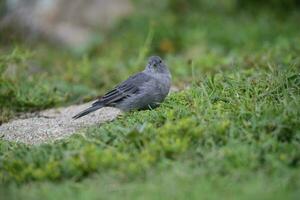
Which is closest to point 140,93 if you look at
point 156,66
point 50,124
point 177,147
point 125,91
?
point 125,91

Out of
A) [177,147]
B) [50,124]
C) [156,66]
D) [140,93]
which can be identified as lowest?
[177,147]

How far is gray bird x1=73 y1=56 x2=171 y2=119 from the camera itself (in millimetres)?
5941

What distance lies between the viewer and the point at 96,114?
21.5 feet

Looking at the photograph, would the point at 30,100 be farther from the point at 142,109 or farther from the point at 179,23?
the point at 179,23

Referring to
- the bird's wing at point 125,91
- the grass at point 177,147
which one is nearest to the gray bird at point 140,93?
the bird's wing at point 125,91

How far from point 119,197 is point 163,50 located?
6.48m

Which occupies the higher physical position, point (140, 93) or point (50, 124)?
A: point (140, 93)

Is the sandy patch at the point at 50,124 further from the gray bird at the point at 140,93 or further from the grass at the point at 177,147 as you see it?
the grass at the point at 177,147

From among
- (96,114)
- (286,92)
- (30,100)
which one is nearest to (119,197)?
(286,92)

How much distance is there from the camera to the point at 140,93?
19.6ft

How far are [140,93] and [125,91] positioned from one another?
20 cm

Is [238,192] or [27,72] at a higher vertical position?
[27,72]

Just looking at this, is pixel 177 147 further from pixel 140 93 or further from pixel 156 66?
pixel 156 66

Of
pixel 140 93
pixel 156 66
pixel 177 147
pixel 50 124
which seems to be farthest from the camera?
pixel 156 66
